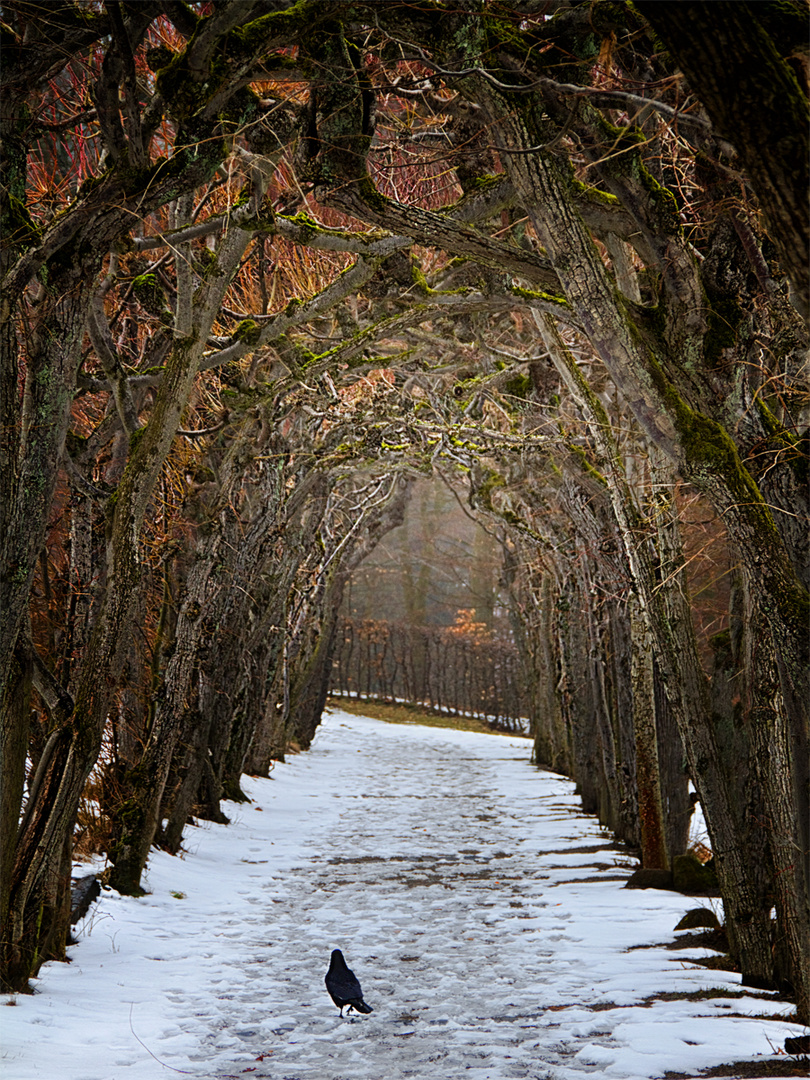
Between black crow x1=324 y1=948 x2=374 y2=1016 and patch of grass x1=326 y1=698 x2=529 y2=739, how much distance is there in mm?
21001

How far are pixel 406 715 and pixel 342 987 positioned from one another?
75.2 ft

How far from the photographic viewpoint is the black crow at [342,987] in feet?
12.3

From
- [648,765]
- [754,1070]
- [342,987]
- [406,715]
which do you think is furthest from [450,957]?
[406,715]

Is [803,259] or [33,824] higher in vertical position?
[803,259]

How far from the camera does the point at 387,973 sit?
4.52m

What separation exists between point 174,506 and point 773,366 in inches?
208

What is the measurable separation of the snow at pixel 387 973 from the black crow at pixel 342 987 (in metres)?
0.12

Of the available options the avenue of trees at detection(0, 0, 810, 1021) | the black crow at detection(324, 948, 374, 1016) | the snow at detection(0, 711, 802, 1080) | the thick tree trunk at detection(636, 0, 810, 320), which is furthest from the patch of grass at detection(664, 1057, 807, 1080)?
the thick tree trunk at detection(636, 0, 810, 320)

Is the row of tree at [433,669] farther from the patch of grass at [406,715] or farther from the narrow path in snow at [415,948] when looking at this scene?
the narrow path in snow at [415,948]

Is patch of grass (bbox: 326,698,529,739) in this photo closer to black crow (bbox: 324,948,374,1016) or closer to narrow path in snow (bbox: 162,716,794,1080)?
narrow path in snow (bbox: 162,716,794,1080)

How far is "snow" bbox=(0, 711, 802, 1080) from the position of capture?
3385mm

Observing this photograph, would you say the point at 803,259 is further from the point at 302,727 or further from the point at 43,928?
the point at 302,727

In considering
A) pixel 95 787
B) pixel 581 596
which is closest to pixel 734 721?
pixel 95 787

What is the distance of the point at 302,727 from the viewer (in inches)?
663
